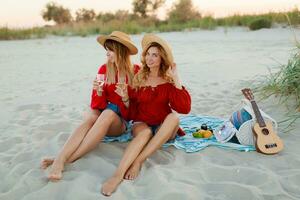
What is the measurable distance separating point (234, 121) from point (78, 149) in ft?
4.86

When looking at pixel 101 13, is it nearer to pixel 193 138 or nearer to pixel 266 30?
pixel 266 30

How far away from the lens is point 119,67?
12.9 feet

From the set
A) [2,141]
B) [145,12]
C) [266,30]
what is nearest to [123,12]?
[145,12]

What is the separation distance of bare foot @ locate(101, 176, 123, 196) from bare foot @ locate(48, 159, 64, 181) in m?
0.37

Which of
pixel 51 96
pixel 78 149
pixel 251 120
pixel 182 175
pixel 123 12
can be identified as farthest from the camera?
pixel 123 12

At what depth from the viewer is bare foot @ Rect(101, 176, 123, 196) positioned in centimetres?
300

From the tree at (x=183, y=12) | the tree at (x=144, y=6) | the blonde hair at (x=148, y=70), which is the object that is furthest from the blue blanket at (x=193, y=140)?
the tree at (x=144, y=6)

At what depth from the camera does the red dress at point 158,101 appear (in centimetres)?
377

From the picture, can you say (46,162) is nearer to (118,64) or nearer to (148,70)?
(118,64)

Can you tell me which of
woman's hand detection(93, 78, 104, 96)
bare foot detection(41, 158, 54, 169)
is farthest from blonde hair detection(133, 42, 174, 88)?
bare foot detection(41, 158, 54, 169)

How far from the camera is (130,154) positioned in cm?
338

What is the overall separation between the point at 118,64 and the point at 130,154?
0.95 metres

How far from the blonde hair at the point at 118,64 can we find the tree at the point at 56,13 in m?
28.8

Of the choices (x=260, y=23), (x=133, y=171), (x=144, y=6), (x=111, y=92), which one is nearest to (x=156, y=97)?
(x=111, y=92)
